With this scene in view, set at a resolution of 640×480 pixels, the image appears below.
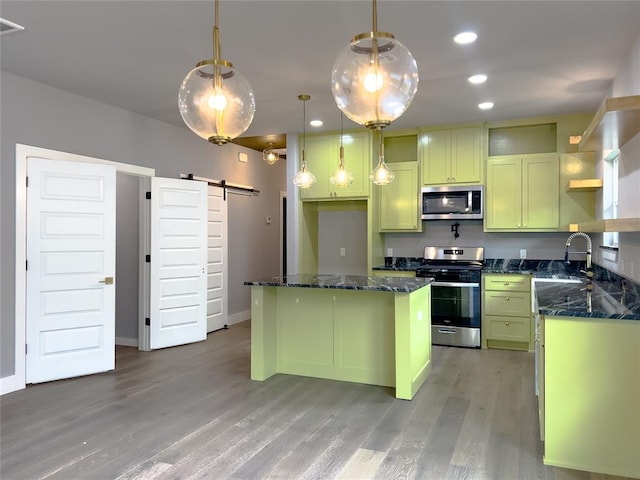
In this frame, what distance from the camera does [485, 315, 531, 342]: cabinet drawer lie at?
5293 millimetres

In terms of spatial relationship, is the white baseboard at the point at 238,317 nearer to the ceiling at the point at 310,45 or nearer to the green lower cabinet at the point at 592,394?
the ceiling at the point at 310,45

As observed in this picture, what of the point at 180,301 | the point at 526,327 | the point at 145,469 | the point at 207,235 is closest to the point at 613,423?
the point at 145,469

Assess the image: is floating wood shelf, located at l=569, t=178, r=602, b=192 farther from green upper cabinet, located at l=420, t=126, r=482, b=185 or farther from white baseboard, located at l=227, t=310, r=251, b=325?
white baseboard, located at l=227, t=310, r=251, b=325

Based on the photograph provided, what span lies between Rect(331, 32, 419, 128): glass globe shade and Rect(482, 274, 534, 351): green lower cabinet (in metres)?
4.06

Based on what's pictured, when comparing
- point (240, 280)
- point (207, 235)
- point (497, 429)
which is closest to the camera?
point (497, 429)

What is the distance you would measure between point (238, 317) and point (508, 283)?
3.88m

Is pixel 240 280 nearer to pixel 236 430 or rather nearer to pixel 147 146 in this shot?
pixel 147 146

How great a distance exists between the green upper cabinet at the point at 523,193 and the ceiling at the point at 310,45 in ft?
2.75

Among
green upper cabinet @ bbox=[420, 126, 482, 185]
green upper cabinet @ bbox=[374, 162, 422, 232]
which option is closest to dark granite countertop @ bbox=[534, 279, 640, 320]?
green upper cabinet @ bbox=[420, 126, 482, 185]

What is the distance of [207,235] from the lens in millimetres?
6160

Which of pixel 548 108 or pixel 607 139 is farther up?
pixel 548 108

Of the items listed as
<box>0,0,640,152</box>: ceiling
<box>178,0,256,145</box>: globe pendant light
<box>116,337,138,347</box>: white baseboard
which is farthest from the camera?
<box>116,337,138,347</box>: white baseboard

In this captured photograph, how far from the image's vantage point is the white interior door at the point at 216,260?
6.38 metres

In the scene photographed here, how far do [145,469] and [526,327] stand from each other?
14.0 feet
